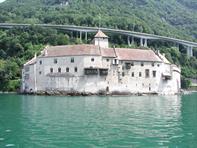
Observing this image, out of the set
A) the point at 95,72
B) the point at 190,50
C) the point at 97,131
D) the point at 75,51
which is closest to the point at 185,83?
the point at 95,72

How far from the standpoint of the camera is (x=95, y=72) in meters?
76.1

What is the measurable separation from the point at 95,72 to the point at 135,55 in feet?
31.3

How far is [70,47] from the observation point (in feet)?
257

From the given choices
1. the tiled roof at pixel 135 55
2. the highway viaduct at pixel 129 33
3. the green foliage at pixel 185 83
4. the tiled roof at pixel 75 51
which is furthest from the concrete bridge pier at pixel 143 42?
the tiled roof at pixel 75 51

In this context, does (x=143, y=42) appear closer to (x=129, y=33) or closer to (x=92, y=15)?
(x=129, y=33)

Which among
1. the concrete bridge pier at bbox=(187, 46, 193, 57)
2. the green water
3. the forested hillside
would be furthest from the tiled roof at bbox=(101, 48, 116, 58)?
the concrete bridge pier at bbox=(187, 46, 193, 57)

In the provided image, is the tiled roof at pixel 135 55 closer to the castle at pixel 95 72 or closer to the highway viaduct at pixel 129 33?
the castle at pixel 95 72

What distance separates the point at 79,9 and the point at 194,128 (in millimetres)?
137632

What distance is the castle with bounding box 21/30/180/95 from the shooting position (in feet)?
250

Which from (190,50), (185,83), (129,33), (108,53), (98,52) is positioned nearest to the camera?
(98,52)

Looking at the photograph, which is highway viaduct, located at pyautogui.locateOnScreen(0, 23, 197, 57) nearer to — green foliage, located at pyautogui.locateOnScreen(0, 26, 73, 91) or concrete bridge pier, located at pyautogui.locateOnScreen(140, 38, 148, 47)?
concrete bridge pier, located at pyautogui.locateOnScreen(140, 38, 148, 47)

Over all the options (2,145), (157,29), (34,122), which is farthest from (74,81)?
(157,29)

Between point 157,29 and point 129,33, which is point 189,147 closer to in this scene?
point 129,33

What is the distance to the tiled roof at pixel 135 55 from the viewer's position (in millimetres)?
79750
